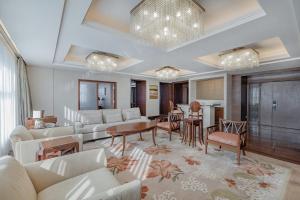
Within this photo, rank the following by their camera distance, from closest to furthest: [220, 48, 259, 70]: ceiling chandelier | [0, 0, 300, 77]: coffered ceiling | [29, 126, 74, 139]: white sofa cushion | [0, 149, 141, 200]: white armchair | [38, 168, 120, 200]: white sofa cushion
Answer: [0, 149, 141, 200]: white armchair → [38, 168, 120, 200]: white sofa cushion → [0, 0, 300, 77]: coffered ceiling → [29, 126, 74, 139]: white sofa cushion → [220, 48, 259, 70]: ceiling chandelier

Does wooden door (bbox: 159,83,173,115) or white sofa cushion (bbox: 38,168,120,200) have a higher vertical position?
wooden door (bbox: 159,83,173,115)

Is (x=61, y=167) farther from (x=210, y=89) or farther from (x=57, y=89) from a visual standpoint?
(x=210, y=89)

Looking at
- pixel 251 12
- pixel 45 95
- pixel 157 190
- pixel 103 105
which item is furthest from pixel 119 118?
pixel 251 12

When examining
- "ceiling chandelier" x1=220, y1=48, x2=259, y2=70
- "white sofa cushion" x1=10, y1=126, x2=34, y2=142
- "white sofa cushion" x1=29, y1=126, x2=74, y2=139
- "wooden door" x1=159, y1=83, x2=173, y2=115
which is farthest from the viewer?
"wooden door" x1=159, y1=83, x2=173, y2=115

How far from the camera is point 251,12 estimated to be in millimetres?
1895

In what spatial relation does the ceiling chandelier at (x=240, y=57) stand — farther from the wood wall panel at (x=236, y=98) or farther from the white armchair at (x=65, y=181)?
the white armchair at (x=65, y=181)

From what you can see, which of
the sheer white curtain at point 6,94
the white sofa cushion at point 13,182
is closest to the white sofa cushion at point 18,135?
the sheer white curtain at point 6,94

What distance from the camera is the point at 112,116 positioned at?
16.3 feet

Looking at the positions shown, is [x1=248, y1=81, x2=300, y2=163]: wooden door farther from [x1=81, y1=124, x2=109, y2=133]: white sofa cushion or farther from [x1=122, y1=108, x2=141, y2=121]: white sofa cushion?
[x1=81, y1=124, x2=109, y2=133]: white sofa cushion

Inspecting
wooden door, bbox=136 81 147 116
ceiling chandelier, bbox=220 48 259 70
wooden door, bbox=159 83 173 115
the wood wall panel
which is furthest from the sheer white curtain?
the wood wall panel

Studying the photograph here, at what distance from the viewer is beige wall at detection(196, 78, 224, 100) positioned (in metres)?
7.33

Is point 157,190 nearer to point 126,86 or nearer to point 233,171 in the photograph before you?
point 233,171

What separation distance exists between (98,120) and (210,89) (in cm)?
602

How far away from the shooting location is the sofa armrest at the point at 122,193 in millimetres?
1024
